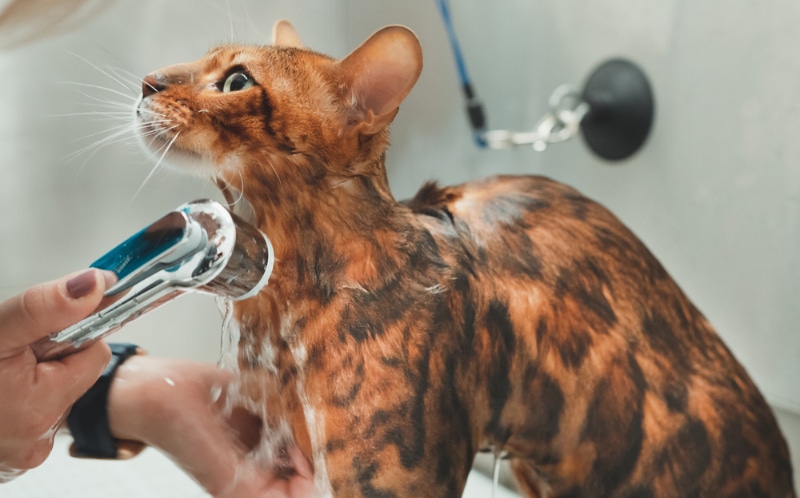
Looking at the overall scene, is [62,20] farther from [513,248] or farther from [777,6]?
[777,6]

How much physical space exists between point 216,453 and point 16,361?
170 millimetres

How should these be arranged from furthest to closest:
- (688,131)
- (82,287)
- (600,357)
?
(688,131)
(600,357)
(82,287)

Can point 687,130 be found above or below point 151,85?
below

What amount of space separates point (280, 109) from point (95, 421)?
11.1 inches

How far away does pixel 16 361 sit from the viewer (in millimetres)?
467

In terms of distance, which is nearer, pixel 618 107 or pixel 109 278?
pixel 109 278

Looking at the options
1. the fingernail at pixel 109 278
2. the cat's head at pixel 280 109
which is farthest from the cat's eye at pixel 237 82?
the fingernail at pixel 109 278

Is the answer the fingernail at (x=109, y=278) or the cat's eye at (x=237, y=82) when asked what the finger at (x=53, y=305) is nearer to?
the fingernail at (x=109, y=278)

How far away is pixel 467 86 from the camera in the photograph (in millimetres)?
844

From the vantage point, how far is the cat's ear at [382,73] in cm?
45

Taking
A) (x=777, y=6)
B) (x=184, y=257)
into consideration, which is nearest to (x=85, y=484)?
(x=184, y=257)

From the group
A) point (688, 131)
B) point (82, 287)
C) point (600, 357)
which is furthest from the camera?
point (688, 131)

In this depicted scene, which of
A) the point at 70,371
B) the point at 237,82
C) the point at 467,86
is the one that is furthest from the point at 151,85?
the point at 467,86

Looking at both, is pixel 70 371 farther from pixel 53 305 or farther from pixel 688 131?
pixel 688 131
